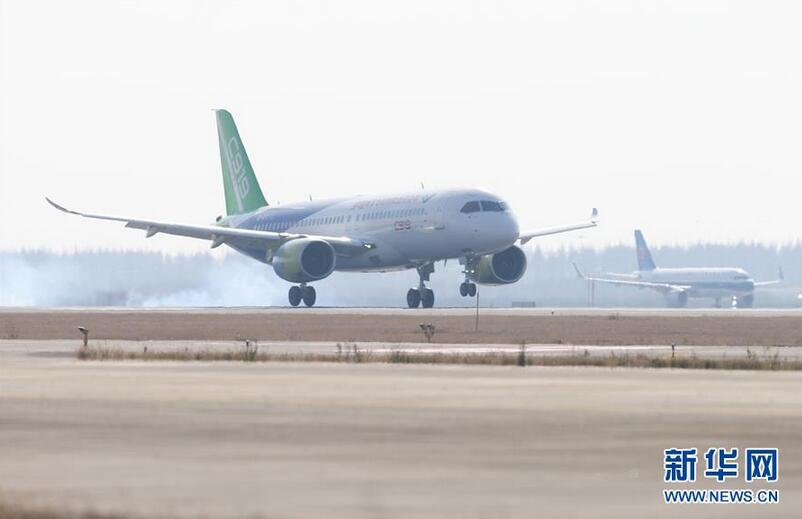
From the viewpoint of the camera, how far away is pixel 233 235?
110062mm

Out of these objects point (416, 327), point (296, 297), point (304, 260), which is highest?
point (304, 260)

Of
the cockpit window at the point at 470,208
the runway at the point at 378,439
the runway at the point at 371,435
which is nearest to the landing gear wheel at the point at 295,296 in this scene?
the cockpit window at the point at 470,208

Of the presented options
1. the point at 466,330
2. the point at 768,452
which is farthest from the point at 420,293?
the point at 768,452

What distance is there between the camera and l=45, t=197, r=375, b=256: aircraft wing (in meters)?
107

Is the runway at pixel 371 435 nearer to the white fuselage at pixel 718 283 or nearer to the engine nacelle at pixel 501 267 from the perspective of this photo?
the engine nacelle at pixel 501 267

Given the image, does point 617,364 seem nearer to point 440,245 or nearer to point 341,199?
point 440,245

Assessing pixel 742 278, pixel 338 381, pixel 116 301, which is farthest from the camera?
pixel 742 278

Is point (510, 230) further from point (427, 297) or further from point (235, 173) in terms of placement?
point (235, 173)

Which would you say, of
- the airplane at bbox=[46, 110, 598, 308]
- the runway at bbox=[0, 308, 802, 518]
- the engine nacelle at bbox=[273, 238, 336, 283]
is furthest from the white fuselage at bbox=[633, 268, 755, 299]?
the runway at bbox=[0, 308, 802, 518]

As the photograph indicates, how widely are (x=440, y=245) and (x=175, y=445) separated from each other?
78014mm

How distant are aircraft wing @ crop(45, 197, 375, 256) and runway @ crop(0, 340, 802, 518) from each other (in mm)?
67531

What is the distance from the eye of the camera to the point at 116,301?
144625 mm

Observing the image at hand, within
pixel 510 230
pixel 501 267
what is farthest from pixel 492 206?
pixel 501 267

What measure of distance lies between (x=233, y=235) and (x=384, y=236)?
1017 cm
